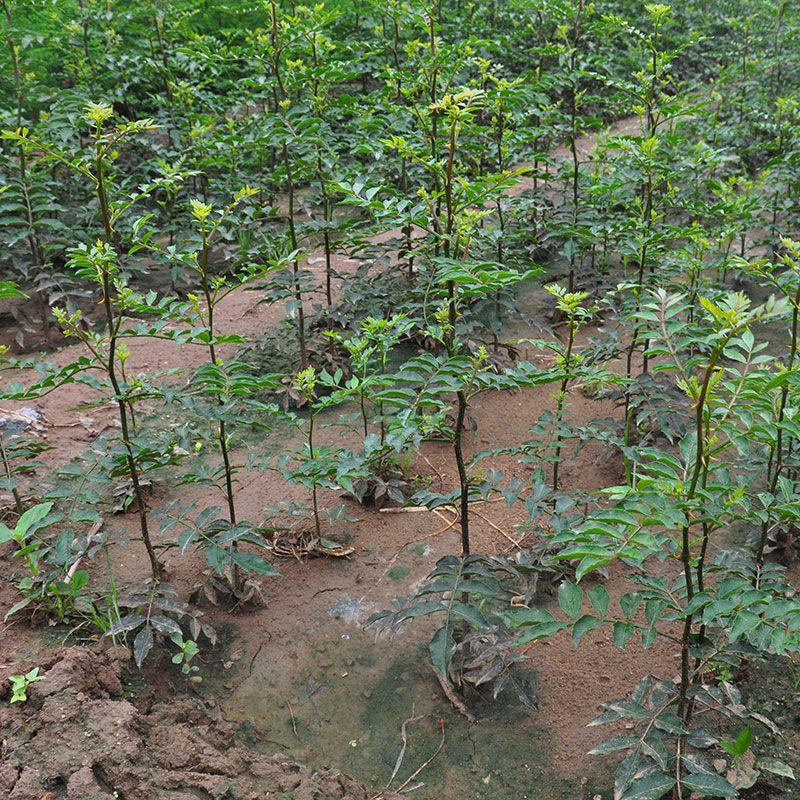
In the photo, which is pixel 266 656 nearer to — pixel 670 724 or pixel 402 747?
pixel 402 747

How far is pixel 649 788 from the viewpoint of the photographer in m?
2.03

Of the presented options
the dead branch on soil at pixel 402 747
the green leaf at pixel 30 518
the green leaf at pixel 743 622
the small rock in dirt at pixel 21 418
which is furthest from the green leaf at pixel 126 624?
the green leaf at pixel 743 622

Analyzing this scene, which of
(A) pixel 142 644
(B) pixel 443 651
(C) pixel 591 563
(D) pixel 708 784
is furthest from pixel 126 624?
(D) pixel 708 784

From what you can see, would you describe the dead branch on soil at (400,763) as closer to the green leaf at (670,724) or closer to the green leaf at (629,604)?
the green leaf at (670,724)

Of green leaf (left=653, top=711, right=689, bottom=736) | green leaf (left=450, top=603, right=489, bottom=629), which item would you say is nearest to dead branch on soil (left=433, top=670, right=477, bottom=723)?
green leaf (left=450, top=603, right=489, bottom=629)

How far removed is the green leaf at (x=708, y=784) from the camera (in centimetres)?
198

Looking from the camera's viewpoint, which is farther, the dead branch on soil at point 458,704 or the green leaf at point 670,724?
the dead branch on soil at point 458,704

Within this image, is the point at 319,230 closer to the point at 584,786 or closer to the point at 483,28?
the point at 584,786

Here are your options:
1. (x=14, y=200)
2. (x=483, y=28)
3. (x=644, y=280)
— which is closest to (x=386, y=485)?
(x=644, y=280)

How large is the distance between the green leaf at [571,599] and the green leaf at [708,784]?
54 centimetres

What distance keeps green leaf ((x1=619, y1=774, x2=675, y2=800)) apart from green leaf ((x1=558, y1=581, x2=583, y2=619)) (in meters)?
0.48

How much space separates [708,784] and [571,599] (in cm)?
61

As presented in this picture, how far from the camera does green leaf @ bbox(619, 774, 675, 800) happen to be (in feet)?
6.61

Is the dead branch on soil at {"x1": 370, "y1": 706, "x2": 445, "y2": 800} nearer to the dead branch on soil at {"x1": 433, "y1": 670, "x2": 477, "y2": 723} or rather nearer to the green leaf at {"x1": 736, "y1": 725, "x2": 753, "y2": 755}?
the dead branch on soil at {"x1": 433, "y1": 670, "x2": 477, "y2": 723}
